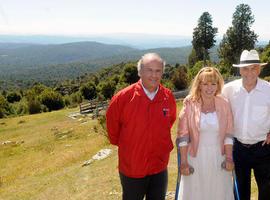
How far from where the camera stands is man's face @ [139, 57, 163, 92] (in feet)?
17.9

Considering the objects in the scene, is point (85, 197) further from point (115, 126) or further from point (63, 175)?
point (115, 126)

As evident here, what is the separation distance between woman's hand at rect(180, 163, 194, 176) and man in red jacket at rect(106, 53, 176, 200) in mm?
355

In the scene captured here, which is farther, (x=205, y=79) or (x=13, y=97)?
(x=13, y=97)

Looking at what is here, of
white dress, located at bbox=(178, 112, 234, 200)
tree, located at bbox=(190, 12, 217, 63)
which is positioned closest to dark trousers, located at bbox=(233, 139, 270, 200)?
white dress, located at bbox=(178, 112, 234, 200)

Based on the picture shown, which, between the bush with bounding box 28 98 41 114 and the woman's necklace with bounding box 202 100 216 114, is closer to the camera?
the woman's necklace with bounding box 202 100 216 114

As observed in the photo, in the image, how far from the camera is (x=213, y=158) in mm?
5969

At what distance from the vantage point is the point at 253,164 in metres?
6.05

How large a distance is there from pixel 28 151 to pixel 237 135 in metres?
20.4

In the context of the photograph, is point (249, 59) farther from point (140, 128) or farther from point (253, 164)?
point (140, 128)

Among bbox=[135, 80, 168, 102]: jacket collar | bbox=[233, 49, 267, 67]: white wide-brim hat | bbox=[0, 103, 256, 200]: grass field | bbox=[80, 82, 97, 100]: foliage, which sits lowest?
bbox=[80, 82, 97, 100]: foliage

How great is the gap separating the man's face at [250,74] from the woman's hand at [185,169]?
5.29 feet

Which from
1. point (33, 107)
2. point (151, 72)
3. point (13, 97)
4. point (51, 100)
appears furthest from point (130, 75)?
point (151, 72)

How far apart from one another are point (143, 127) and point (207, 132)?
112cm

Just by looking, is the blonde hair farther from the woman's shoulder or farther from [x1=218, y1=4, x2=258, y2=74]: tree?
[x1=218, y1=4, x2=258, y2=74]: tree
